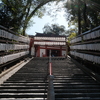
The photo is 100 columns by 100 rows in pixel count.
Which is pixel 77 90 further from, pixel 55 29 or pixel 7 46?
pixel 55 29

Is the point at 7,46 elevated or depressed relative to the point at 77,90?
elevated

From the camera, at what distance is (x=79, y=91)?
12.5ft

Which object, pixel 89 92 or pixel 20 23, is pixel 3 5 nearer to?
pixel 20 23

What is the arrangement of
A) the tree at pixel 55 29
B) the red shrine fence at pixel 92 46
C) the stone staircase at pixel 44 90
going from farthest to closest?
the tree at pixel 55 29
the red shrine fence at pixel 92 46
the stone staircase at pixel 44 90

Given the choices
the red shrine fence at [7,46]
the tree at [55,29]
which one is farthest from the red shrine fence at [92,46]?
the tree at [55,29]

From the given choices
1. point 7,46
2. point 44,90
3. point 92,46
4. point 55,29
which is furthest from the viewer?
point 55,29

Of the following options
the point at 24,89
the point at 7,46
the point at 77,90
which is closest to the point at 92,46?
the point at 77,90

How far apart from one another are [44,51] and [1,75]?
46.9 feet

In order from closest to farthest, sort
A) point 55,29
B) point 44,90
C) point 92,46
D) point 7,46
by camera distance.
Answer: point 44,90, point 92,46, point 7,46, point 55,29

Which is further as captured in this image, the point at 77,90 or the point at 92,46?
the point at 92,46

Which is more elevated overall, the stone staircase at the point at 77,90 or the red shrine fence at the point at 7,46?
the red shrine fence at the point at 7,46

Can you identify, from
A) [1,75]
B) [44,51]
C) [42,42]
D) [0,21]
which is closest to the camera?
[1,75]

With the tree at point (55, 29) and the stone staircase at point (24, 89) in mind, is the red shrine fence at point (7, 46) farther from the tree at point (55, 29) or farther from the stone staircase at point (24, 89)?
the tree at point (55, 29)

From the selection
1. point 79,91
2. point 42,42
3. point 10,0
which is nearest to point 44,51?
point 42,42
